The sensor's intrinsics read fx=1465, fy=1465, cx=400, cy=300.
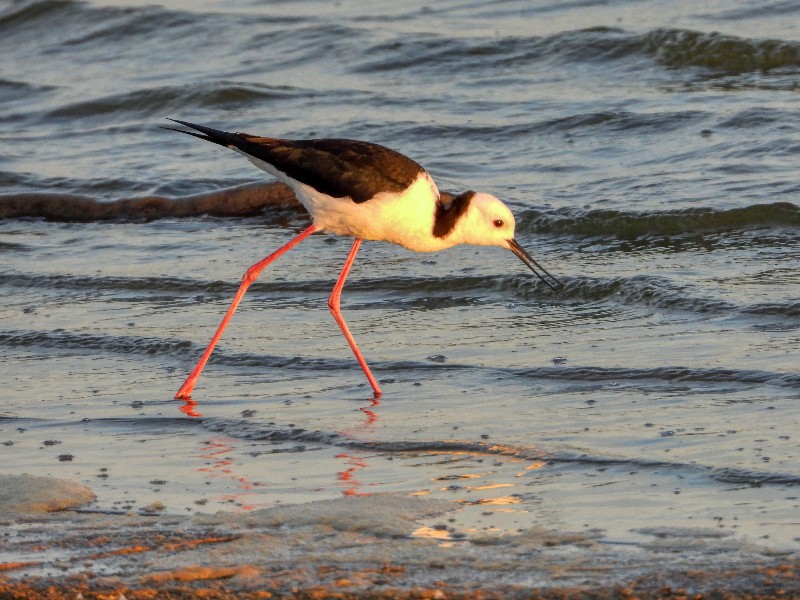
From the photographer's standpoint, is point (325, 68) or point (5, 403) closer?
point (5, 403)

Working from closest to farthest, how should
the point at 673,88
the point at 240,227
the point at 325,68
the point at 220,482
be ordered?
the point at 220,482 < the point at 240,227 < the point at 673,88 < the point at 325,68

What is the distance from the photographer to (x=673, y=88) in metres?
14.2

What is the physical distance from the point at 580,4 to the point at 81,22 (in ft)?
23.2

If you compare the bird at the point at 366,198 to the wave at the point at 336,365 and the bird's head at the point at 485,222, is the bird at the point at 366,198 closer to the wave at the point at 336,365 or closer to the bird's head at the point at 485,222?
the bird's head at the point at 485,222

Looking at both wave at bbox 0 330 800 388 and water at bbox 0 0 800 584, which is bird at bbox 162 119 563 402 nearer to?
wave at bbox 0 330 800 388

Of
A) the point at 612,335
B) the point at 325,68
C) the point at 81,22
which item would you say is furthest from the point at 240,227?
the point at 81,22

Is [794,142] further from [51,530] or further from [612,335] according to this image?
[51,530]

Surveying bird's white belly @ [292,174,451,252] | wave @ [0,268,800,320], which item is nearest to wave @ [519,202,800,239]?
wave @ [0,268,800,320]

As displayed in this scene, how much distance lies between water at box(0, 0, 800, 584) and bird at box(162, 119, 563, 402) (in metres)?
0.55

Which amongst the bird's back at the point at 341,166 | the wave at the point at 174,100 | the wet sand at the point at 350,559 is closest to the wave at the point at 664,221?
the bird's back at the point at 341,166

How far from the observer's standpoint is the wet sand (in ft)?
13.6

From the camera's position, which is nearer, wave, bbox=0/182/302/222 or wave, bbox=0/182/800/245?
wave, bbox=0/182/800/245

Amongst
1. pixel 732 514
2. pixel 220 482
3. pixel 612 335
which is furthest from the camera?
pixel 612 335

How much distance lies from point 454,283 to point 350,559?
4724 millimetres
